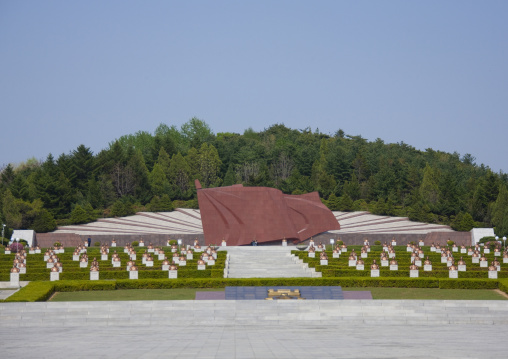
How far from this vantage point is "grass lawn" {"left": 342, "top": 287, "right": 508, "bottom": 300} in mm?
20109

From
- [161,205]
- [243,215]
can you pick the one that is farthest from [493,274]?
[161,205]

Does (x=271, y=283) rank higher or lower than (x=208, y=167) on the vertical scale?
lower

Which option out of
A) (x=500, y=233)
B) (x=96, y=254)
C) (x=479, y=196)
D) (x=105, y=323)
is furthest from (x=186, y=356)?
(x=479, y=196)

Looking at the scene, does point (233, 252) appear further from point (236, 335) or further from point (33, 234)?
point (236, 335)

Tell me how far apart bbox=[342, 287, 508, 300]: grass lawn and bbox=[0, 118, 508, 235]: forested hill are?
17460mm

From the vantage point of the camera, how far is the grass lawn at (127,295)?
64.6 ft

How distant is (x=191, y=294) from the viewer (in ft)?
67.3

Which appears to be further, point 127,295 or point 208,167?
point 208,167

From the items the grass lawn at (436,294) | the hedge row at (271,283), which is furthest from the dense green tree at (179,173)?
the grass lawn at (436,294)

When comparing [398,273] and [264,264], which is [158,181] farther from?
[398,273]

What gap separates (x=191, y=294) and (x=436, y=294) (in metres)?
6.88

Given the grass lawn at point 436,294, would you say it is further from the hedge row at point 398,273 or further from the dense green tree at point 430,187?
the dense green tree at point 430,187

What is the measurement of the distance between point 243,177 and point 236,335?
4675cm

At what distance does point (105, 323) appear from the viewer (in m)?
15.9
